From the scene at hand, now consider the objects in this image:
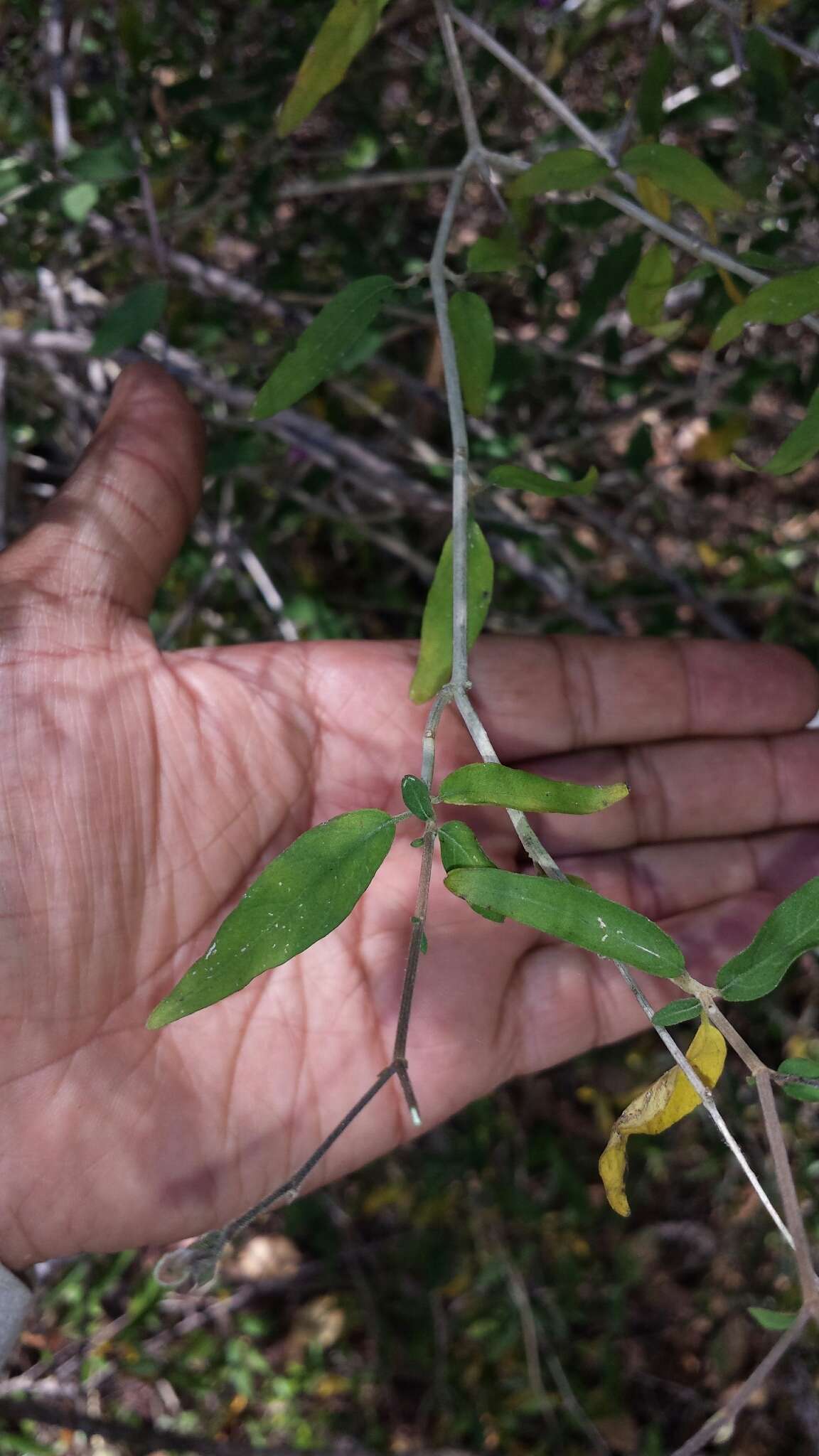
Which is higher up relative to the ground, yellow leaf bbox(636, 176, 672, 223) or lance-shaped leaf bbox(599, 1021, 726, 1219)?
yellow leaf bbox(636, 176, 672, 223)

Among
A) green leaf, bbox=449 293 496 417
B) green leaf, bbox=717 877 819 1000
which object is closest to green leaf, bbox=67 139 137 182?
green leaf, bbox=449 293 496 417

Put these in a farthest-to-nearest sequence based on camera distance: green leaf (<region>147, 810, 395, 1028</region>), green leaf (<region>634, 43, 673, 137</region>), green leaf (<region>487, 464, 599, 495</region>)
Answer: green leaf (<region>634, 43, 673, 137</region>) → green leaf (<region>487, 464, 599, 495</region>) → green leaf (<region>147, 810, 395, 1028</region>)

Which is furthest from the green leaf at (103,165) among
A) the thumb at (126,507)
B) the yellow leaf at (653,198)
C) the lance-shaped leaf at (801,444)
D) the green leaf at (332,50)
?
the lance-shaped leaf at (801,444)

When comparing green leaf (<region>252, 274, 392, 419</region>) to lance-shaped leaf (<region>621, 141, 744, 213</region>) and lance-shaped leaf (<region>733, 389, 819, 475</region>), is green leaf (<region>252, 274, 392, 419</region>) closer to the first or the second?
lance-shaped leaf (<region>621, 141, 744, 213</region>)

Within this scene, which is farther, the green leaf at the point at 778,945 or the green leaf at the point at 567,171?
the green leaf at the point at 567,171

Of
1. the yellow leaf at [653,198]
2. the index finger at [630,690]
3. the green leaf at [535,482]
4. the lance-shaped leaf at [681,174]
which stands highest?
the lance-shaped leaf at [681,174]

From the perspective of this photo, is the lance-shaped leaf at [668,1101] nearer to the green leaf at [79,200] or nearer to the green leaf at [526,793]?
the green leaf at [526,793]
